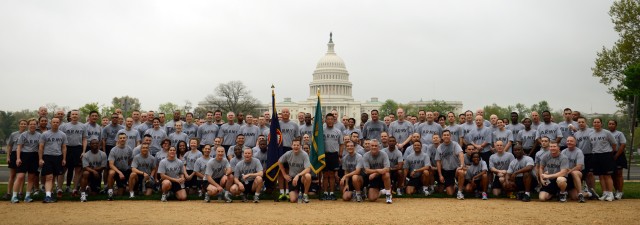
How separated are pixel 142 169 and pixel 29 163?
95.3 inches

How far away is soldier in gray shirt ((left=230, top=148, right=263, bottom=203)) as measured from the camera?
40.2 feet

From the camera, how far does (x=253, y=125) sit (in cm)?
1480

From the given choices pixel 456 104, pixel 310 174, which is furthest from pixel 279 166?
pixel 456 104

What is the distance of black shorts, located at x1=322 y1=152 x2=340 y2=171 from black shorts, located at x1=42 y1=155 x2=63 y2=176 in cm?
609

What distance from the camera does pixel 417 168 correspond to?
13469 mm

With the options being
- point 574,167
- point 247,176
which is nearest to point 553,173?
point 574,167

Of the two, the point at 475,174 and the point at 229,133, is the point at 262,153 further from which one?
the point at 475,174

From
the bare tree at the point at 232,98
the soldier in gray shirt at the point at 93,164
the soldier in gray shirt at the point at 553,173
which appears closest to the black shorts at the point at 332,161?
the soldier in gray shirt at the point at 553,173

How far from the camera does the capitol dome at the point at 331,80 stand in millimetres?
123062

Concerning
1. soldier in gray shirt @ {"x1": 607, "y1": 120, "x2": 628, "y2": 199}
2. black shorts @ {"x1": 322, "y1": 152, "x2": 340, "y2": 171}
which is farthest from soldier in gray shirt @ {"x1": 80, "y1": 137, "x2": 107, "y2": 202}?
soldier in gray shirt @ {"x1": 607, "y1": 120, "x2": 628, "y2": 199}

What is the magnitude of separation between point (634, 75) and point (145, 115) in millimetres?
28196

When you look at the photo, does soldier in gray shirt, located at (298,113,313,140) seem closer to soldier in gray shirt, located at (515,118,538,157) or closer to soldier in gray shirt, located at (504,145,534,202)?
soldier in gray shirt, located at (504,145,534,202)

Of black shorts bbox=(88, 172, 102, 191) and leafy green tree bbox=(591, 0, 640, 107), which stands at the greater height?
leafy green tree bbox=(591, 0, 640, 107)

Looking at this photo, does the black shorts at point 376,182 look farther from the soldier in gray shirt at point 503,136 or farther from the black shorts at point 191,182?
the black shorts at point 191,182
